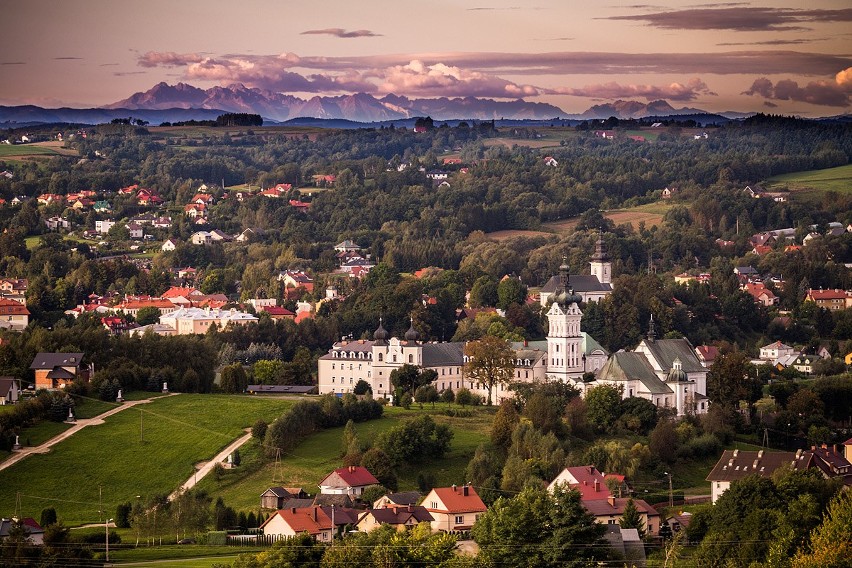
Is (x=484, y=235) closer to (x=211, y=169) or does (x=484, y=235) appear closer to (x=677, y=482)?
(x=211, y=169)

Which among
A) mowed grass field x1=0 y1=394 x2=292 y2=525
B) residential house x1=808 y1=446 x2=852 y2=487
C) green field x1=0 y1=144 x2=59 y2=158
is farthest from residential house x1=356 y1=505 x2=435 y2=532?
green field x1=0 y1=144 x2=59 y2=158

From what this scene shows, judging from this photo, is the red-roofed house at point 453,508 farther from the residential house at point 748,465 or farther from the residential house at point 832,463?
the residential house at point 832,463

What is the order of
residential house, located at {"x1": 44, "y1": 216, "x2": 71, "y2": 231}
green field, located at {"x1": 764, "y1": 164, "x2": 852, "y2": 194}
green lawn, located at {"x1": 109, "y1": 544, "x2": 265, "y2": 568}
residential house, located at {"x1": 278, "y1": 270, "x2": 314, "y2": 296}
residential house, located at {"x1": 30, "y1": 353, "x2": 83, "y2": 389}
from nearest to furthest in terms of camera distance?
green lawn, located at {"x1": 109, "y1": 544, "x2": 265, "y2": 568} < residential house, located at {"x1": 30, "y1": 353, "x2": 83, "y2": 389} < residential house, located at {"x1": 278, "y1": 270, "x2": 314, "y2": 296} < residential house, located at {"x1": 44, "y1": 216, "x2": 71, "y2": 231} < green field, located at {"x1": 764, "y1": 164, "x2": 852, "y2": 194}

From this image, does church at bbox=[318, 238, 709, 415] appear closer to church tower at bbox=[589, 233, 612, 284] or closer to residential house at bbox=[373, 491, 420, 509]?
residential house at bbox=[373, 491, 420, 509]

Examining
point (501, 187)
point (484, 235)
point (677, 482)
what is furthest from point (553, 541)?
point (501, 187)

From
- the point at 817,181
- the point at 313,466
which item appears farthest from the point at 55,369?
the point at 817,181

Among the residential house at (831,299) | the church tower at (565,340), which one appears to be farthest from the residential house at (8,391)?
the residential house at (831,299)
